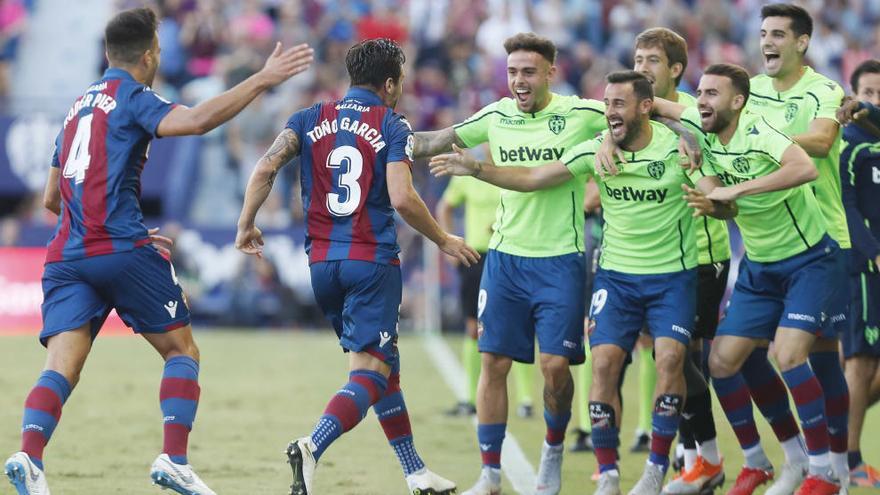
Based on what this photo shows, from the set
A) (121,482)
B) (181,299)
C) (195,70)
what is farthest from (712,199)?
(195,70)

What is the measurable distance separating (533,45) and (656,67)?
40.0 inches

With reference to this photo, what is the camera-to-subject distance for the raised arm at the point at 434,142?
29.2 ft

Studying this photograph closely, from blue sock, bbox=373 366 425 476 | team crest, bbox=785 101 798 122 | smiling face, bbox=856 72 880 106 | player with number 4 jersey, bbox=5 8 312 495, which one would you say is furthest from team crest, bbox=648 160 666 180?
player with number 4 jersey, bbox=5 8 312 495

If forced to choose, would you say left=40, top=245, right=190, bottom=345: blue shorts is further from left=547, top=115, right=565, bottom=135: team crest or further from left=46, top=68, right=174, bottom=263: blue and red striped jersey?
left=547, top=115, right=565, bottom=135: team crest

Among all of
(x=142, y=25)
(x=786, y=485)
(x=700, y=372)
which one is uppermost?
(x=142, y=25)

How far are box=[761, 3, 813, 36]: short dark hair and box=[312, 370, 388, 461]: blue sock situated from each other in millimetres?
3433

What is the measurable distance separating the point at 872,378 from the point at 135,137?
529 cm

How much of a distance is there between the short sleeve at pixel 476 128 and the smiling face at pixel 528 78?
266mm

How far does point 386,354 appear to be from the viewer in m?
8.12

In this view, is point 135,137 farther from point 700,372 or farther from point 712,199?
Answer: point 700,372

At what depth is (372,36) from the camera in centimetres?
2395

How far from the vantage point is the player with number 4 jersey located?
24.8ft

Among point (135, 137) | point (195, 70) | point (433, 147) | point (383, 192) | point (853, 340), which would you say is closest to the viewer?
point (135, 137)

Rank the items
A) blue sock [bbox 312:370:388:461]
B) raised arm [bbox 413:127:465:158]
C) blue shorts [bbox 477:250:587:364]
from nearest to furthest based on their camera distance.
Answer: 1. blue sock [bbox 312:370:388:461]
2. blue shorts [bbox 477:250:587:364]
3. raised arm [bbox 413:127:465:158]
